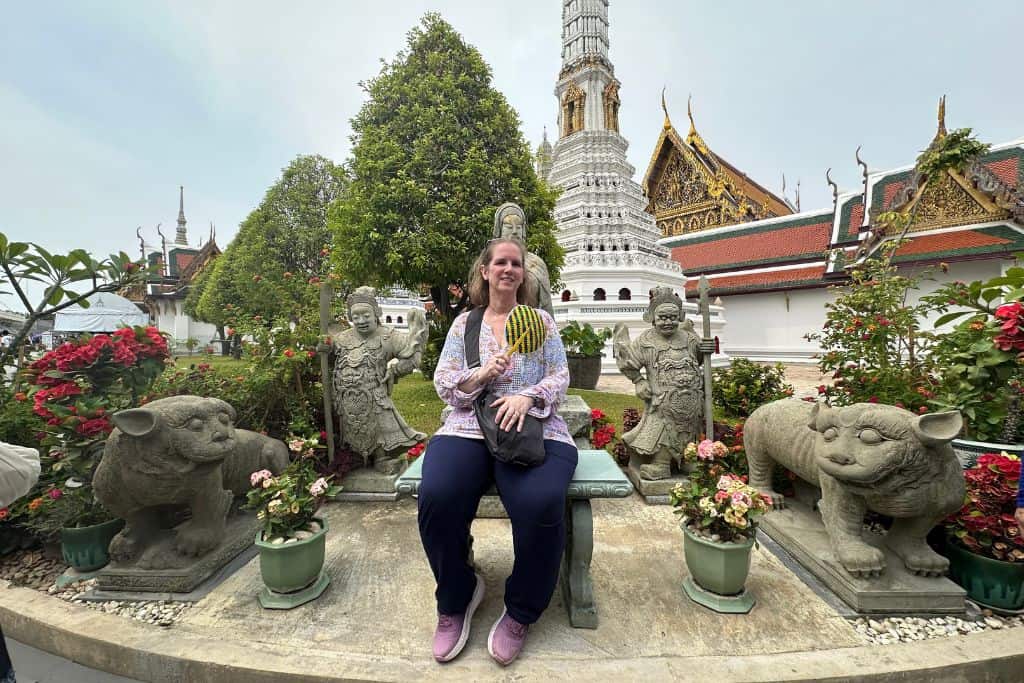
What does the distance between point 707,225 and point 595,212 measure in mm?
7237

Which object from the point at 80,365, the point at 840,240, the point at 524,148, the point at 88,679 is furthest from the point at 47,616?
the point at 840,240

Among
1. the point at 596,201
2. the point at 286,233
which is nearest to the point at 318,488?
the point at 596,201

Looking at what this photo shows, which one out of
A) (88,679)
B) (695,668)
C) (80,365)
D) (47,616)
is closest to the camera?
(695,668)

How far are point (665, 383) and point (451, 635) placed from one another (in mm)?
2629

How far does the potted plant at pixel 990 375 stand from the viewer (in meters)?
2.73

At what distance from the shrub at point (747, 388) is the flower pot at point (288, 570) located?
531 centimetres

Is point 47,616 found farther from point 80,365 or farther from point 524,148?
point 524,148

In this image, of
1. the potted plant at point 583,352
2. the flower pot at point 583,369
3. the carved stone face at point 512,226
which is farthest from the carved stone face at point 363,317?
the flower pot at point 583,369

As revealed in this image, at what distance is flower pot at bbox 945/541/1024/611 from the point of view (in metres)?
2.21

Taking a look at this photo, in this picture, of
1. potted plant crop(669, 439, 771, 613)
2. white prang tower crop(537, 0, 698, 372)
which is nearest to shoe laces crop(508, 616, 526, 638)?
potted plant crop(669, 439, 771, 613)

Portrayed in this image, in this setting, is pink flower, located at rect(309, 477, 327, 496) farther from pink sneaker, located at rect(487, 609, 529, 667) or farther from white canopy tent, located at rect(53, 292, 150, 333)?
white canopy tent, located at rect(53, 292, 150, 333)

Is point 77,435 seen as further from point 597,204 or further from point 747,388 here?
point 597,204

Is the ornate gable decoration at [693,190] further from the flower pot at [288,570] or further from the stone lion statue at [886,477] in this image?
the flower pot at [288,570]

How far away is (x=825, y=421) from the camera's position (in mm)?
2381
